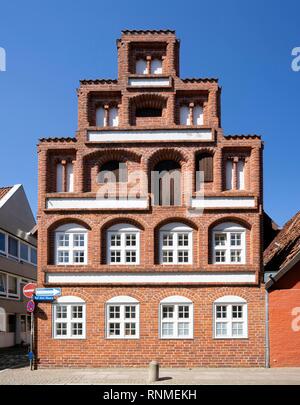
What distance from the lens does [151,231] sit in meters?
21.2

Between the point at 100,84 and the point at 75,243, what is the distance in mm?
7357

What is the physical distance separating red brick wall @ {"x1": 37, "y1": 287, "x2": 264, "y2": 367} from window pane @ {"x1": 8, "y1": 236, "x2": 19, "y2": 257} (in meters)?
14.7

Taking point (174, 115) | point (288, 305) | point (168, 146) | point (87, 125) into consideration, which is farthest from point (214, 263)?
point (87, 125)

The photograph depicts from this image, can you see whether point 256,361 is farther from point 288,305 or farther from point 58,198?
point 58,198

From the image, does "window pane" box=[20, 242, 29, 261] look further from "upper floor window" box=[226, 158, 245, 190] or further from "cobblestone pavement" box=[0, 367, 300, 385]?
"upper floor window" box=[226, 158, 245, 190]

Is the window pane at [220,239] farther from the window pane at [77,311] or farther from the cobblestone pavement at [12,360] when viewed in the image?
the cobblestone pavement at [12,360]

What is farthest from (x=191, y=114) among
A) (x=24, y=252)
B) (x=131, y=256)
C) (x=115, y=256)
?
(x=24, y=252)

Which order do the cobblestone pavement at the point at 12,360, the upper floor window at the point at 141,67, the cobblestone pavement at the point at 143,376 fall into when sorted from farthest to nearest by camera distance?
the upper floor window at the point at 141,67 < the cobblestone pavement at the point at 12,360 < the cobblestone pavement at the point at 143,376

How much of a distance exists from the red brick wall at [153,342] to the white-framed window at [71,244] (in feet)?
4.45

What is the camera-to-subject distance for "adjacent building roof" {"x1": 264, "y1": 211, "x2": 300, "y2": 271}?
70.0 ft

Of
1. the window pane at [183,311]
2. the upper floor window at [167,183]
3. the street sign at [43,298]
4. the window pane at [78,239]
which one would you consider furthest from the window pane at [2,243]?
the window pane at [183,311]

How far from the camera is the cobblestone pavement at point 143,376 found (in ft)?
56.3

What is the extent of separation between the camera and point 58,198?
21.6 m
